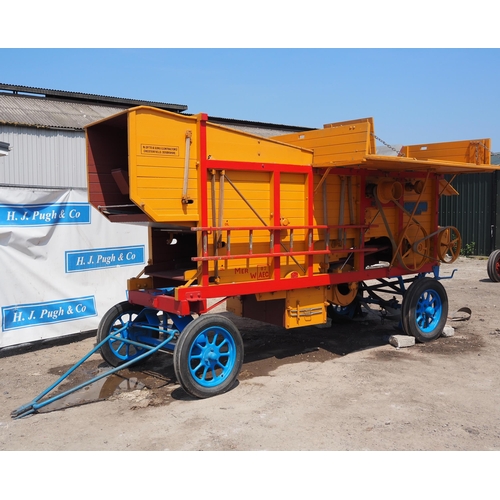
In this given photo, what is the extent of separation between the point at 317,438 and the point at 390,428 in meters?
0.70

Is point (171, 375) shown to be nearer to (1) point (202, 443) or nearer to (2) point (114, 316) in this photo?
(2) point (114, 316)

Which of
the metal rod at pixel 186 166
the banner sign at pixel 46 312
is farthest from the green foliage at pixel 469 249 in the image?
the metal rod at pixel 186 166

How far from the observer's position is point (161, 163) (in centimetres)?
561

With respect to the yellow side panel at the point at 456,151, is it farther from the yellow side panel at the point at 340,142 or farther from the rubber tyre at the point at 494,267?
the rubber tyre at the point at 494,267

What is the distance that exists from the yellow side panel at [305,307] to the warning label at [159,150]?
7.53 feet

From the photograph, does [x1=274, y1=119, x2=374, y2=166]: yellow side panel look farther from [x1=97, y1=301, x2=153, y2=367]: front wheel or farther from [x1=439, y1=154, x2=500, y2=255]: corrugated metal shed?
[x1=439, y1=154, x2=500, y2=255]: corrugated metal shed

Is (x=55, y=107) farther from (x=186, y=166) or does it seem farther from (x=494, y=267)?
(x=494, y=267)

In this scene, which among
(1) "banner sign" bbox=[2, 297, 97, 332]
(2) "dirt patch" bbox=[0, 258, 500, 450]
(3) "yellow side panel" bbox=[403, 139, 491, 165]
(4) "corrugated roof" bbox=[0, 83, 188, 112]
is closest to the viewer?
(2) "dirt patch" bbox=[0, 258, 500, 450]

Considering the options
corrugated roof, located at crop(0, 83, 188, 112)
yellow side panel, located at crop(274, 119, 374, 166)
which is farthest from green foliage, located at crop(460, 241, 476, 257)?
yellow side panel, located at crop(274, 119, 374, 166)

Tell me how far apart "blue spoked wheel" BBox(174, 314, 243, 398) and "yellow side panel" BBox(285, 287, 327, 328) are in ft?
3.61

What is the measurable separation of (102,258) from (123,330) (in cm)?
252

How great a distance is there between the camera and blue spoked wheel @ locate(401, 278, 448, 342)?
778 cm

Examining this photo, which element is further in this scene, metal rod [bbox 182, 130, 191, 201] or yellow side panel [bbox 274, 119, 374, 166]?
yellow side panel [bbox 274, 119, 374, 166]

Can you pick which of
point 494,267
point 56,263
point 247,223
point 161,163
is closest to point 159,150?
point 161,163
